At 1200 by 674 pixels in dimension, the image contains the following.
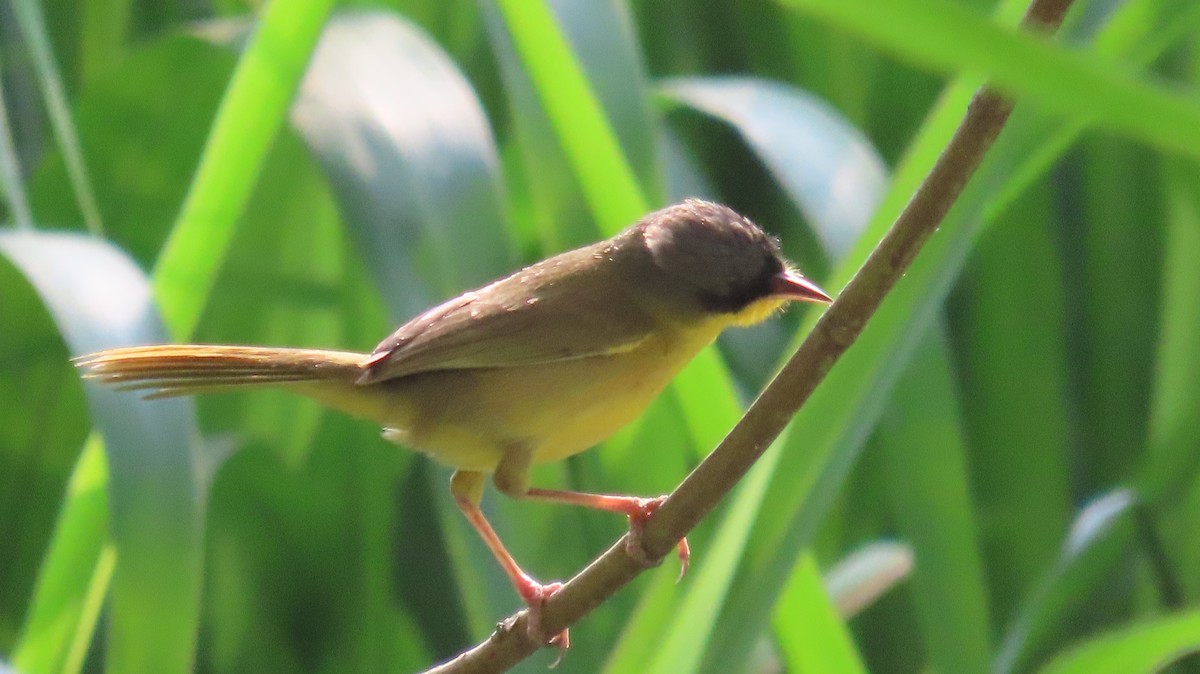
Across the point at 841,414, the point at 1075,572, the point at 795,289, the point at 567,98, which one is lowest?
the point at 1075,572

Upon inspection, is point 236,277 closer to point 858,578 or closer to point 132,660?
point 132,660

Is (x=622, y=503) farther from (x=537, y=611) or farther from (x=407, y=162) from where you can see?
(x=407, y=162)

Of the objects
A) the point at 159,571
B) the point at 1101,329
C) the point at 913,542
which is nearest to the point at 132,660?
the point at 159,571

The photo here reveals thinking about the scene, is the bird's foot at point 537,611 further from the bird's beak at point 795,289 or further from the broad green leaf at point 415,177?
the bird's beak at point 795,289

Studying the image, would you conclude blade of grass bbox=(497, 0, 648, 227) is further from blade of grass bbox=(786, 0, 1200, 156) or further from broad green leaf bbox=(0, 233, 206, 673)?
blade of grass bbox=(786, 0, 1200, 156)

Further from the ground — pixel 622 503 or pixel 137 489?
pixel 137 489

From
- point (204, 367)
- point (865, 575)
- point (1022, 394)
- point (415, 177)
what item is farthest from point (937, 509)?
point (204, 367)

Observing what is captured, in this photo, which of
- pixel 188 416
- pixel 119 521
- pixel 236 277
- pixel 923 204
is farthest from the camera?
pixel 236 277
